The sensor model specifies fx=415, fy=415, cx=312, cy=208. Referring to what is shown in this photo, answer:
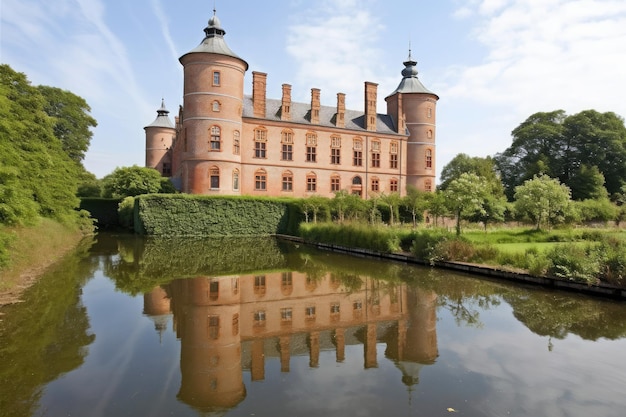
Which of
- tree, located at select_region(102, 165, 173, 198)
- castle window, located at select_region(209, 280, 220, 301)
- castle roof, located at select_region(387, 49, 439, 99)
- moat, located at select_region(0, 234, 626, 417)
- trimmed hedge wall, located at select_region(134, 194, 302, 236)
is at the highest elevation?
castle roof, located at select_region(387, 49, 439, 99)

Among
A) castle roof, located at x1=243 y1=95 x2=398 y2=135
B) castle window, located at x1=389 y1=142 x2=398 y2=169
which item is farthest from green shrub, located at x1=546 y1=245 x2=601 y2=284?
castle window, located at x1=389 y1=142 x2=398 y2=169

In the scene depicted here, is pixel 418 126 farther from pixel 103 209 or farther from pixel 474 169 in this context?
pixel 103 209

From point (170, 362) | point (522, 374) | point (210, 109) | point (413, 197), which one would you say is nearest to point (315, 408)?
point (170, 362)

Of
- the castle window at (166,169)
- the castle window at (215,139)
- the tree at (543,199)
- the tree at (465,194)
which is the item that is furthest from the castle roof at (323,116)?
the tree at (465,194)

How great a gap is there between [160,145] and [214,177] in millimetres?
19476

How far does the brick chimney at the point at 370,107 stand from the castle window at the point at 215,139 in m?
13.7

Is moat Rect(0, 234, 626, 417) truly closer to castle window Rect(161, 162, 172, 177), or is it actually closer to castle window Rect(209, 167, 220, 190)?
castle window Rect(209, 167, 220, 190)

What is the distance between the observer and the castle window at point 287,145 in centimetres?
3399

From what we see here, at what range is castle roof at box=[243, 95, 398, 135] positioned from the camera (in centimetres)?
3384

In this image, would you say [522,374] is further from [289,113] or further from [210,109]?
[289,113]

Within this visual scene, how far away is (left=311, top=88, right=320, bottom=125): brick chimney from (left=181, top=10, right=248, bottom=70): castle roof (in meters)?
6.29

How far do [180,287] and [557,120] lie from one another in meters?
52.2

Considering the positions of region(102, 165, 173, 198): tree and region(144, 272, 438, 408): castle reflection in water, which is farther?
region(102, 165, 173, 198): tree

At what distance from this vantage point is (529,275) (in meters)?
11.0
